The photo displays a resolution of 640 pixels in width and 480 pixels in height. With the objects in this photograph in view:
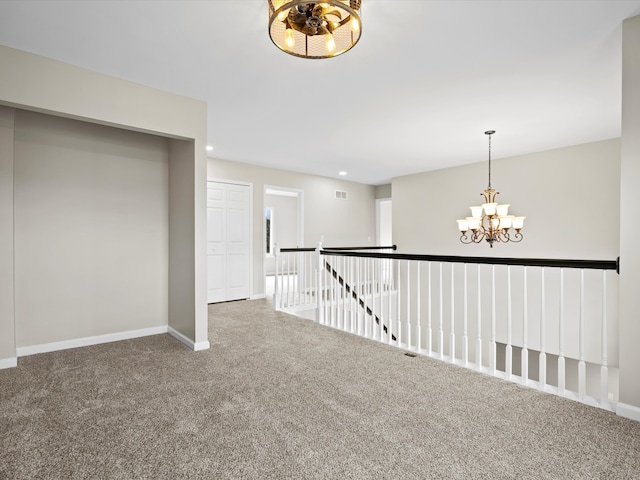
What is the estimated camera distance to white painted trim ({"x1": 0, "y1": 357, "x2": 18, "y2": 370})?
2783 mm

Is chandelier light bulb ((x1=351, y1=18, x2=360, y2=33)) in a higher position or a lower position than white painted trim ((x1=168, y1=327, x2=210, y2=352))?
higher

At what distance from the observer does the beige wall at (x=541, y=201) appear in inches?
180

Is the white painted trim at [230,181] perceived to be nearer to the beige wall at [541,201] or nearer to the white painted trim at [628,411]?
the beige wall at [541,201]

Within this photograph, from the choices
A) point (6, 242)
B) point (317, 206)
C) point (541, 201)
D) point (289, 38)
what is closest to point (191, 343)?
point (6, 242)

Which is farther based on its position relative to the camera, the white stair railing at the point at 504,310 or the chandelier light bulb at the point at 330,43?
the white stair railing at the point at 504,310

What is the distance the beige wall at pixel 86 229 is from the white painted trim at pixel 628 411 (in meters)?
4.08

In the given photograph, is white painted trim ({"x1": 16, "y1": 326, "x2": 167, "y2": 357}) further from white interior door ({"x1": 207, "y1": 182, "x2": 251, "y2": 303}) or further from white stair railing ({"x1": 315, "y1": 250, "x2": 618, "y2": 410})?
white stair railing ({"x1": 315, "y1": 250, "x2": 618, "y2": 410})

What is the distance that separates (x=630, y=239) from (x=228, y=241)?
→ 5.05 meters

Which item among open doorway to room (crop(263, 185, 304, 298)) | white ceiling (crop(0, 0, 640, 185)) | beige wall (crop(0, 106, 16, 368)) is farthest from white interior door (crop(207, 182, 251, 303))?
open doorway to room (crop(263, 185, 304, 298))

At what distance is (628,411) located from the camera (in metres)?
2.06

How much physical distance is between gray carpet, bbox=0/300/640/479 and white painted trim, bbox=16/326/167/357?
0.15 meters

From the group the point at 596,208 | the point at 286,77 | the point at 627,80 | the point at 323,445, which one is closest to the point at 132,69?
the point at 286,77

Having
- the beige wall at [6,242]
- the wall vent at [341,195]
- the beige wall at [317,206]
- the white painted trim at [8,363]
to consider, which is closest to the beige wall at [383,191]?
the beige wall at [317,206]

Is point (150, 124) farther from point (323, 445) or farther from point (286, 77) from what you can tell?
point (323, 445)
